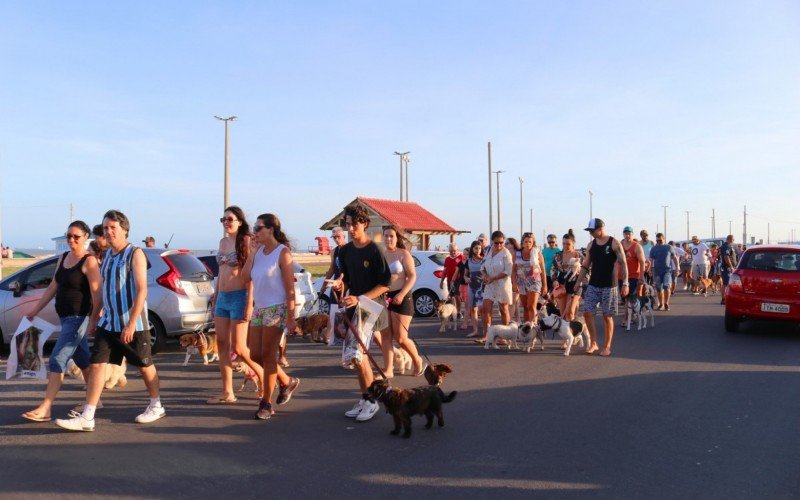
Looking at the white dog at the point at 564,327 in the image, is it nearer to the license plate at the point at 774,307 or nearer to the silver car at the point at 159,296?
the license plate at the point at 774,307

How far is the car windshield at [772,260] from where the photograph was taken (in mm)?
11094

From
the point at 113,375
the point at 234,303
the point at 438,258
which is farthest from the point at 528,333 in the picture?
the point at 113,375

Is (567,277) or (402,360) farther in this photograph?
(567,277)

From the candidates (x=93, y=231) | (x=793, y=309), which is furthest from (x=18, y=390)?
(x=793, y=309)

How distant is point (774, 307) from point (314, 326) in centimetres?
762

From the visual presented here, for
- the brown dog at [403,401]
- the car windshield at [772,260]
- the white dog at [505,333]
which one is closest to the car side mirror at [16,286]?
the brown dog at [403,401]

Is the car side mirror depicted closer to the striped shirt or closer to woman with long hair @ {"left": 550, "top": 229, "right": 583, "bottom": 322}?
the striped shirt

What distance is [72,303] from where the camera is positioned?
5.90m

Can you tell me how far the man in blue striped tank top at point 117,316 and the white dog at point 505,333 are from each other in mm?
5597

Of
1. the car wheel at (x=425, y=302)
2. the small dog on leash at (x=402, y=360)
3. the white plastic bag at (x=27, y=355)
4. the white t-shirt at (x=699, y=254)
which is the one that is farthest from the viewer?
the white t-shirt at (x=699, y=254)

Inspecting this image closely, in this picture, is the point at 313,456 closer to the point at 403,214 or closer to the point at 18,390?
the point at 18,390

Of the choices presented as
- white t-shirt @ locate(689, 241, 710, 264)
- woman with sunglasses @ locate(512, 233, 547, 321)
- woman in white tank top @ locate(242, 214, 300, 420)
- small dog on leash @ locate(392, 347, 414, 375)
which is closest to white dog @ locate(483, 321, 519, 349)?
woman with sunglasses @ locate(512, 233, 547, 321)

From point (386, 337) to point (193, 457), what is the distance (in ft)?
9.73

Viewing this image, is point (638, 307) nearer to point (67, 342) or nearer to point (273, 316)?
point (273, 316)
